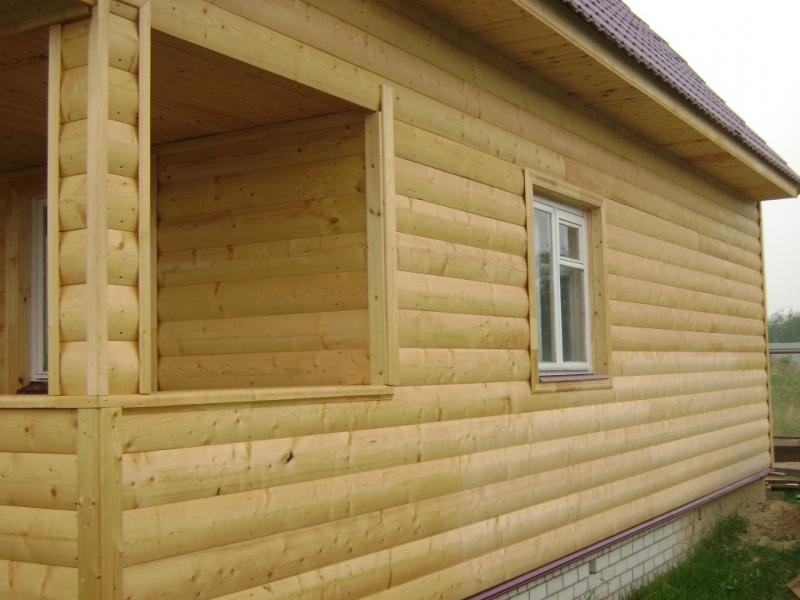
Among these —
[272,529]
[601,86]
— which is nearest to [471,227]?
[601,86]

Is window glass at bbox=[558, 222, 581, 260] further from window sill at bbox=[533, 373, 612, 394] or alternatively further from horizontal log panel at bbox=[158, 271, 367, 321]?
horizontal log panel at bbox=[158, 271, 367, 321]

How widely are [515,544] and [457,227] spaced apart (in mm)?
2063

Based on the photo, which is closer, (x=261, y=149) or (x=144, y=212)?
(x=144, y=212)

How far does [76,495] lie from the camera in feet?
12.4

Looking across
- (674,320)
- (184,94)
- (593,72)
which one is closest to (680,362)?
(674,320)

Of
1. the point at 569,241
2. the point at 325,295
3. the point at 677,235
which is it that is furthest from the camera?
the point at 677,235

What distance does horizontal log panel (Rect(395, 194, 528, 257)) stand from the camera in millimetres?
5840

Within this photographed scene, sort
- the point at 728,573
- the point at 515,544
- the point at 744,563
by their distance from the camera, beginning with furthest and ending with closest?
the point at 744,563
the point at 728,573
the point at 515,544

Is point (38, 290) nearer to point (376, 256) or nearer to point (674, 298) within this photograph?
point (376, 256)

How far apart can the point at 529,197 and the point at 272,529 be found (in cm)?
342

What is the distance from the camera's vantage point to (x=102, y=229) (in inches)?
155

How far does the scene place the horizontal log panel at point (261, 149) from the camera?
5691 mm

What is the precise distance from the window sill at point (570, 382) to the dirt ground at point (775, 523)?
152 inches

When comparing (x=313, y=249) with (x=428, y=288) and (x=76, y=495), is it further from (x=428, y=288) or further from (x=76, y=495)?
(x=76, y=495)
